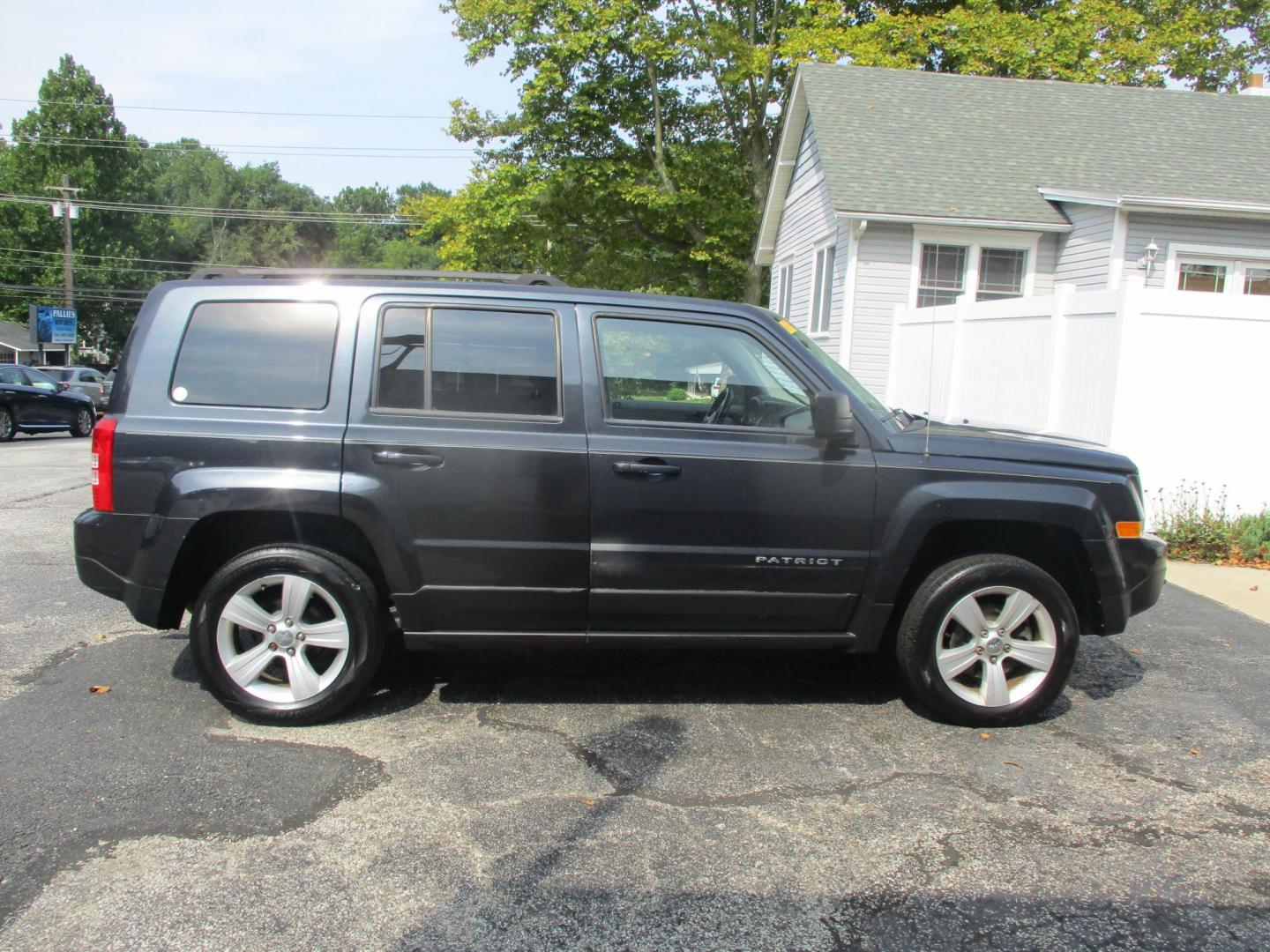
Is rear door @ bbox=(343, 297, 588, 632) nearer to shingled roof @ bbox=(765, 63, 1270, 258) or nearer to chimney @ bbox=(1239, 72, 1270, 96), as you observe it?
shingled roof @ bbox=(765, 63, 1270, 258)

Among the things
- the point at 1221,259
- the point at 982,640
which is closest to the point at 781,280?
the point at 1221,259

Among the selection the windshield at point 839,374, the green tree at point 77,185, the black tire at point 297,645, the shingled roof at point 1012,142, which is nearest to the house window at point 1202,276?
the shingled roof at point 1012,142

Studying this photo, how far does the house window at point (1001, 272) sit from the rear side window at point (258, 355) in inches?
512

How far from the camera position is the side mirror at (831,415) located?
391cm

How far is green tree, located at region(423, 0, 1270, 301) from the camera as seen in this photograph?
84.8ft

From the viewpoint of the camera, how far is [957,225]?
14586 millimetres

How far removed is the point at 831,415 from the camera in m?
3.91

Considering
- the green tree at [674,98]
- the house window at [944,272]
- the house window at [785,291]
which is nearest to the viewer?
the house window at [944,272]

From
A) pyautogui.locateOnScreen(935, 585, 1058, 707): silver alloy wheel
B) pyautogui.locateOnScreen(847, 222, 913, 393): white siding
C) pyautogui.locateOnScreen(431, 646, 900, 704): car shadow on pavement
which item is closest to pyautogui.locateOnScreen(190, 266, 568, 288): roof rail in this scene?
pyautogui.locateOnScreen(431, 646, 900, 704): car shadow on pavement

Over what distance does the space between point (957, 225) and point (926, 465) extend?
11.7m

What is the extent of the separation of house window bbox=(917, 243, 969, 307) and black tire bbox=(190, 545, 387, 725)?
12720 millimetres

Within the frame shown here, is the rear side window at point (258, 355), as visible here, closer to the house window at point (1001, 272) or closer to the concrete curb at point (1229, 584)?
the concrete curb at point (1229, 584)

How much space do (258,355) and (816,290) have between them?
14.5m

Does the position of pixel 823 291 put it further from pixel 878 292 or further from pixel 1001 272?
pixel 1001 272
